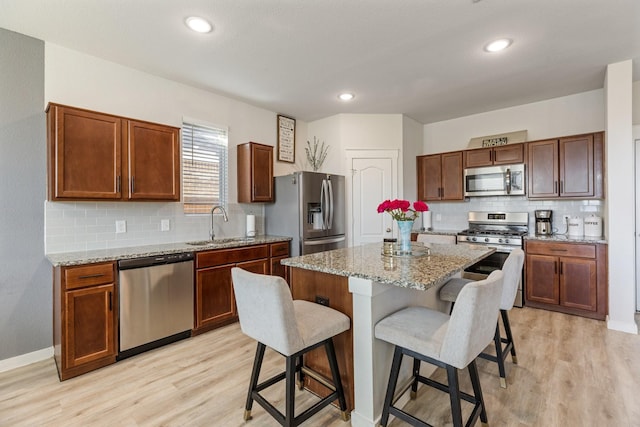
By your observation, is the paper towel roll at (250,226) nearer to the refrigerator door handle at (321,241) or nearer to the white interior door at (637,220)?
the refrigerator door handle at (321,241)

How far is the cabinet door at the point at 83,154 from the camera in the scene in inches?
94.0

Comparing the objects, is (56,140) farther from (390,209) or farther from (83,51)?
(390,209)

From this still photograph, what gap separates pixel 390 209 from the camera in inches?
89.9

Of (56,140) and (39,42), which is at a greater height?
(39,42)

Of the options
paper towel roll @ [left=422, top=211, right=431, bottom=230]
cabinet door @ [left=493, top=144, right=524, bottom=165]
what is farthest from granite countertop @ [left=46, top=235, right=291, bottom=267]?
cabinet door @ [left=493, top=144, right=524, bottom=165]

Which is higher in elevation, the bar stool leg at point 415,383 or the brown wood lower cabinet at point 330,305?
the brown wood lower cabinet at point 330,305

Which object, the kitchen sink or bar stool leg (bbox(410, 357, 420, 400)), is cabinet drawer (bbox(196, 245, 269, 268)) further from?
bar stool leg (bbox(410, 357, 420, 400))

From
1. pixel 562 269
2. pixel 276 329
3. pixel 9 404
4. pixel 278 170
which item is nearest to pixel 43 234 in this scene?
pixel 9 404

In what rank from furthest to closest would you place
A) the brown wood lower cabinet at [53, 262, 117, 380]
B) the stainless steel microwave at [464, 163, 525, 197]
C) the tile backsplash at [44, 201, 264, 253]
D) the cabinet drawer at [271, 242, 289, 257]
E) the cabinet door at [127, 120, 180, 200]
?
the stainless steel microwave at [464, 163, 525, 197] → the cabinet drawer at [271, 242, 289, 257] → the cabinet door at [127, 120, 180, 200] → the tile backsplash at [44, 201, 264, 253] → the brown wood lower cabinet at [53, 262, 117, 380]

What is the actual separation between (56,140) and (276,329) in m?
2.37

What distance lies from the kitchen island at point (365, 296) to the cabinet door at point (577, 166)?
99.2 inches

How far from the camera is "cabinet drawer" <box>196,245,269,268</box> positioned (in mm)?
3012

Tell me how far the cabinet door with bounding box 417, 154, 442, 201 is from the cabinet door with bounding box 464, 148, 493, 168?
404mm

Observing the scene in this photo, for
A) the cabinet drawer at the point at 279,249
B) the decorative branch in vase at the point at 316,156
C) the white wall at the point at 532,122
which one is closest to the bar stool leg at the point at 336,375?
the cabinet drawer at the point at 279,249
